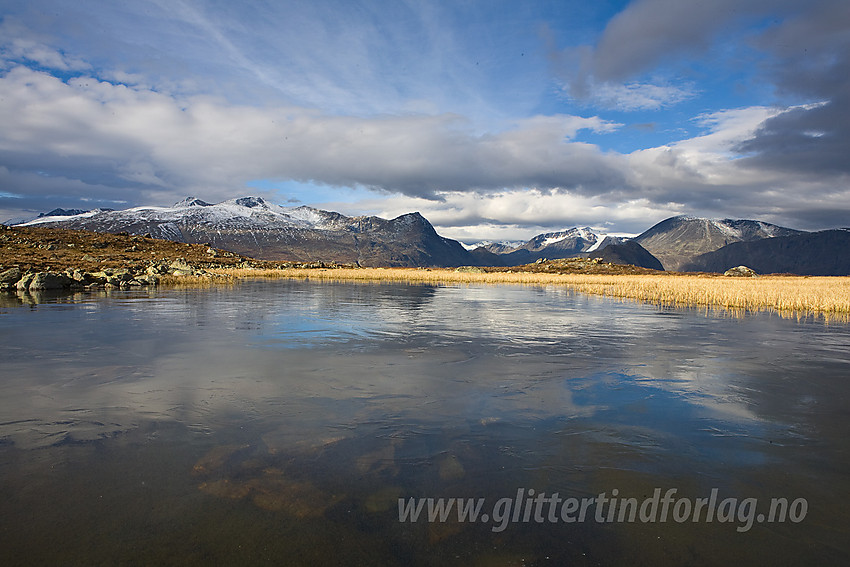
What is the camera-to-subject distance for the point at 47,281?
1660 inches

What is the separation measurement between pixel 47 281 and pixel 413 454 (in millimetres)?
47546

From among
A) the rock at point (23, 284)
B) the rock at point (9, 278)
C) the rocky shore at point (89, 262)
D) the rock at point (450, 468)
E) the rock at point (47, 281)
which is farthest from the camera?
the rocky shore at point (89, 262)

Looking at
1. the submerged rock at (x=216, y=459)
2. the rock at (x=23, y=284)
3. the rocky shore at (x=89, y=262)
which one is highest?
the rocky shore at (x=89, y=262)

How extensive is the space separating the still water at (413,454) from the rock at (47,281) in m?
28.3

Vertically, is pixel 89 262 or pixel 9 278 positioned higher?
pixel 89 262

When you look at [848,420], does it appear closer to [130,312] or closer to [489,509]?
[489,509]

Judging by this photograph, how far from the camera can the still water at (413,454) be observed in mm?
6094

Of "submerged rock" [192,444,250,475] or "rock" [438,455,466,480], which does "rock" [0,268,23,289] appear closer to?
"submerged rock" [192,444,250,475]

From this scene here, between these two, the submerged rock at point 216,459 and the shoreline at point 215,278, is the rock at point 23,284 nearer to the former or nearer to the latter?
the shoreline at point 215,278

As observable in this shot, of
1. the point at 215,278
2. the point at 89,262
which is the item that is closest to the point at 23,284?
the point at 215,278

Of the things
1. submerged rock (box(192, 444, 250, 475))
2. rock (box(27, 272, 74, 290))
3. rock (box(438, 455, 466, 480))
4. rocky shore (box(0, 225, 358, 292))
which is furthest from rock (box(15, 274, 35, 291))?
rock (box(438, 455, 466, 480))

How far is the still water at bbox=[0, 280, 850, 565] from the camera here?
6094 millimetres

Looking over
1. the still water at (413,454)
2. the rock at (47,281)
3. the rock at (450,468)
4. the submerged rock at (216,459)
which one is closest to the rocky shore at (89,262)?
the rock at (47,281)

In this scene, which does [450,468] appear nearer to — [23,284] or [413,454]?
[413,454]
